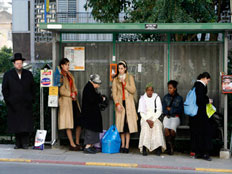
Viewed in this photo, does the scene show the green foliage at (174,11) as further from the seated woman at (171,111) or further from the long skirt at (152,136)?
the long skirt at (152,136)

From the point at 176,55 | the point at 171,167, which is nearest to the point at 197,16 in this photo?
the point at 176,55

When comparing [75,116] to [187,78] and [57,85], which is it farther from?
[187,78]

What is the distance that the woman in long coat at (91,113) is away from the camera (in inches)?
375

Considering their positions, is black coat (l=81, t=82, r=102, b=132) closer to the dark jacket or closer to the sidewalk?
the sidewalk

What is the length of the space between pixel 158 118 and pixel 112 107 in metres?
1.26

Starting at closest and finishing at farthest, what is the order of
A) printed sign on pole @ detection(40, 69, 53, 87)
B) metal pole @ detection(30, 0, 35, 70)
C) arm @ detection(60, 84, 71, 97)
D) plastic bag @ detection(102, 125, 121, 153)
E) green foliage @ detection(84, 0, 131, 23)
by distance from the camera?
plastic bag @ detection(102, 125, 121, 153)
printed sign on pole @ detection(40, 69, 53, 87)
arm @ detection(60, 84, 71, 97)
green foliage @ detection(84, 0, 131, 23)
metal pole @ detection(30, 0, 35, 70)

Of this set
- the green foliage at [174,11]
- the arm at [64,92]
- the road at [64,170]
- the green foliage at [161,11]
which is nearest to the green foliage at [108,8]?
the green foliage at [161,11]

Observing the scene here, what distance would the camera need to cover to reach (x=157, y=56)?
1057 centimetres

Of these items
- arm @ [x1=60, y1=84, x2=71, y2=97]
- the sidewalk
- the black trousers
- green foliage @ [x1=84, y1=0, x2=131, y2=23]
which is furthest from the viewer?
green foliage @ [x1=84, y1=0, x2=131, y2=23]

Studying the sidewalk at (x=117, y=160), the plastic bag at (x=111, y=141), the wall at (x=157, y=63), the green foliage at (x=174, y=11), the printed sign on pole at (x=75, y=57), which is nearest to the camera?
the sidewalk at (x=117, y=160)

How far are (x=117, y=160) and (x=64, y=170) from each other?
132 centimetres

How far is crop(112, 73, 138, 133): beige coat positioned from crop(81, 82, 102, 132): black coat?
0.43 meters

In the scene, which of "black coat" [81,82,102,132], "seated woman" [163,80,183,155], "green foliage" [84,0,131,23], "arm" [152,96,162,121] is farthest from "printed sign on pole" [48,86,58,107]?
"green foliage" [84,0,131,23]

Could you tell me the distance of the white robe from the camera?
377 inches
